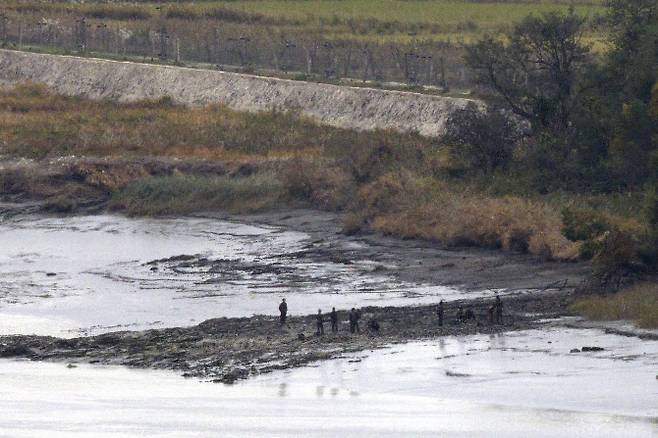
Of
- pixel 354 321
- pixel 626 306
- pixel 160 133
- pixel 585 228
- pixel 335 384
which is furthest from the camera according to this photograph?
pixel 160 133

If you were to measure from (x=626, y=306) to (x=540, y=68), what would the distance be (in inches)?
854

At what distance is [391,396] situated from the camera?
36.7m

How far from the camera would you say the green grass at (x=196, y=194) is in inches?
2692

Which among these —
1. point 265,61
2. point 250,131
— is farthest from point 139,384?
point 265,61

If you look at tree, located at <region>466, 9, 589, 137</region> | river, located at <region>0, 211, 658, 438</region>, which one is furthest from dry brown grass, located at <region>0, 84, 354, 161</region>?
river, located at <region>0, 211, 658, 438</region>

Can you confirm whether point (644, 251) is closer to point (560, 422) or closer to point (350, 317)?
point (350, 317)

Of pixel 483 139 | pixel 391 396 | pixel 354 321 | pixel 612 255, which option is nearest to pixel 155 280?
pixel 354 321

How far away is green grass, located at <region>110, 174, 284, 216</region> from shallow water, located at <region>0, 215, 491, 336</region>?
160 cm

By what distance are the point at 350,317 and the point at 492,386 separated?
21.2 feet

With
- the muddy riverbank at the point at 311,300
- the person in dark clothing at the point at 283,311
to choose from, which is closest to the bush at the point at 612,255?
the muddy riverbank at the point at 311,300

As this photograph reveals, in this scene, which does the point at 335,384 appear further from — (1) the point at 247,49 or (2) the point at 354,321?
(1) the point at 247,49

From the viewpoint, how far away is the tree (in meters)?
61.8

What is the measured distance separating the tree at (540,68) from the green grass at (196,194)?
9.71 metres

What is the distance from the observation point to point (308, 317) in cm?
4481
